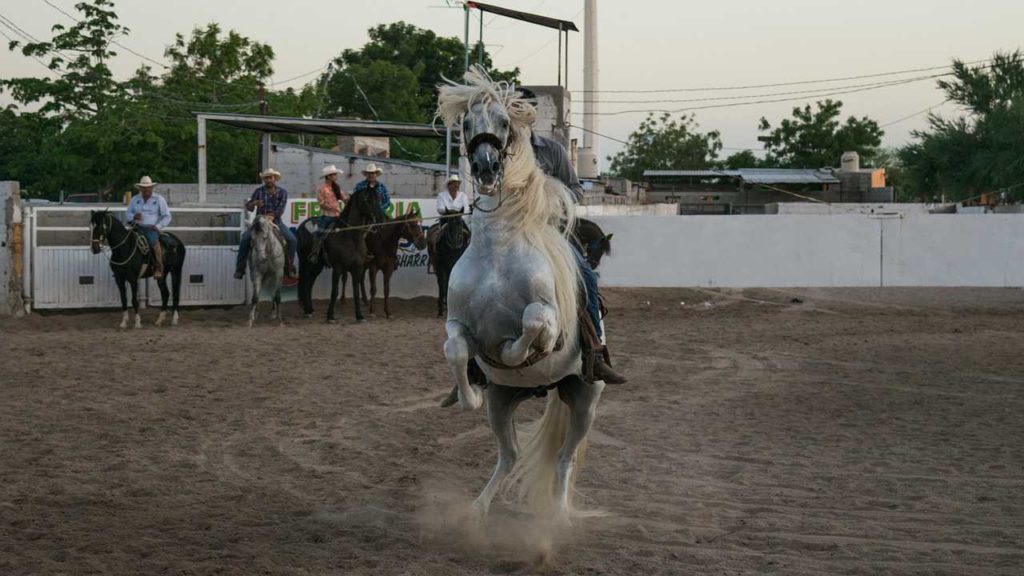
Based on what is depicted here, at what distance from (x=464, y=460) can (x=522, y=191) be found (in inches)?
112

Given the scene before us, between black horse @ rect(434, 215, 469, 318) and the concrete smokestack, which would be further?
the concrete smokestack

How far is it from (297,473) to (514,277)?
8.98 feet

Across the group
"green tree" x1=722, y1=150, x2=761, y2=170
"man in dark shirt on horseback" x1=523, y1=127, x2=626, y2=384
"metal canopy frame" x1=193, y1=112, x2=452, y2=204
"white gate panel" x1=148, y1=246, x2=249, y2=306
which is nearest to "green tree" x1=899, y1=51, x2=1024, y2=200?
"metal canopy frame" x1=193, y1=112, x2=452, y2=204

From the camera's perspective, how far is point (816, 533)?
233 inches

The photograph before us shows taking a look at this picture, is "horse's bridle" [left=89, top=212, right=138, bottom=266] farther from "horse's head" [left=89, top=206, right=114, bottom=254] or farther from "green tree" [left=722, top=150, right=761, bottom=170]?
"green tree" [left=722, top=150, right=761, bottom=170]

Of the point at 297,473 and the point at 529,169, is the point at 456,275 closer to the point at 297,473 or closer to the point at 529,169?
the point at 529,169

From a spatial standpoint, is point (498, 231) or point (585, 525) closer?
point (498, 231)

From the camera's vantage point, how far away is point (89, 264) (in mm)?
18391

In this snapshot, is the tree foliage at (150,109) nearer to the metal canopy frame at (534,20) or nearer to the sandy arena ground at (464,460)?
the metal canopy frame at (534,20)

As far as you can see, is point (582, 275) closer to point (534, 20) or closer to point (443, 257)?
point (443, 257)

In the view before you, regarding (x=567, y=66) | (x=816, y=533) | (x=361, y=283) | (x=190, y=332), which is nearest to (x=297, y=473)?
(x=816, y=533)

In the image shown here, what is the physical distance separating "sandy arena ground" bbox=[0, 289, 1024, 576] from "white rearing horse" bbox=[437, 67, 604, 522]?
26.6 inches

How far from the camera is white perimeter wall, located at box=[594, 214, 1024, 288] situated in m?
20.2

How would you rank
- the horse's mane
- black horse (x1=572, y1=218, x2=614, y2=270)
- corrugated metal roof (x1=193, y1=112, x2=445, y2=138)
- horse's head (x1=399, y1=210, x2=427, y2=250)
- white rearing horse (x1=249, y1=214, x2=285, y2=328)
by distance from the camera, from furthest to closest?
corrugated metal roof (x1=193, y1=112, x2=445, y2=138) → horse's head (x1=399, y1=210, x2=427, y2=250) → white rearing horse (x1=249, y1=214, x2=285, y2=328) → black horse (x1=572, y1=218, x2=614, y2=270) → the horse's mane
